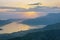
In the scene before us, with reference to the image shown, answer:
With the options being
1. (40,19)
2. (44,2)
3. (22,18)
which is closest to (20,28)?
(22,18)

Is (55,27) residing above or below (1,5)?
below

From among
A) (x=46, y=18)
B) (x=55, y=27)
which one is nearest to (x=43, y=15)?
(x=46, y=18)

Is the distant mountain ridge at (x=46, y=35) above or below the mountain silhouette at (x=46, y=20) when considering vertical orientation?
below

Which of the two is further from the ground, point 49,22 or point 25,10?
point 25,10

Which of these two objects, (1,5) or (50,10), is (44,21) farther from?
(1,5)

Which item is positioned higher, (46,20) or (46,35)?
(46,20)

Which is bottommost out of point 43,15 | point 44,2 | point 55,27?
point 55,27

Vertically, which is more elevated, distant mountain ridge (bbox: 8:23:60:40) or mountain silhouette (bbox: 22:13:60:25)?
mountain silhouette (bbox: 22:13:60:25)

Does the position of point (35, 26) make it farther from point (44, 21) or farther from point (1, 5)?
point (1, 5)
